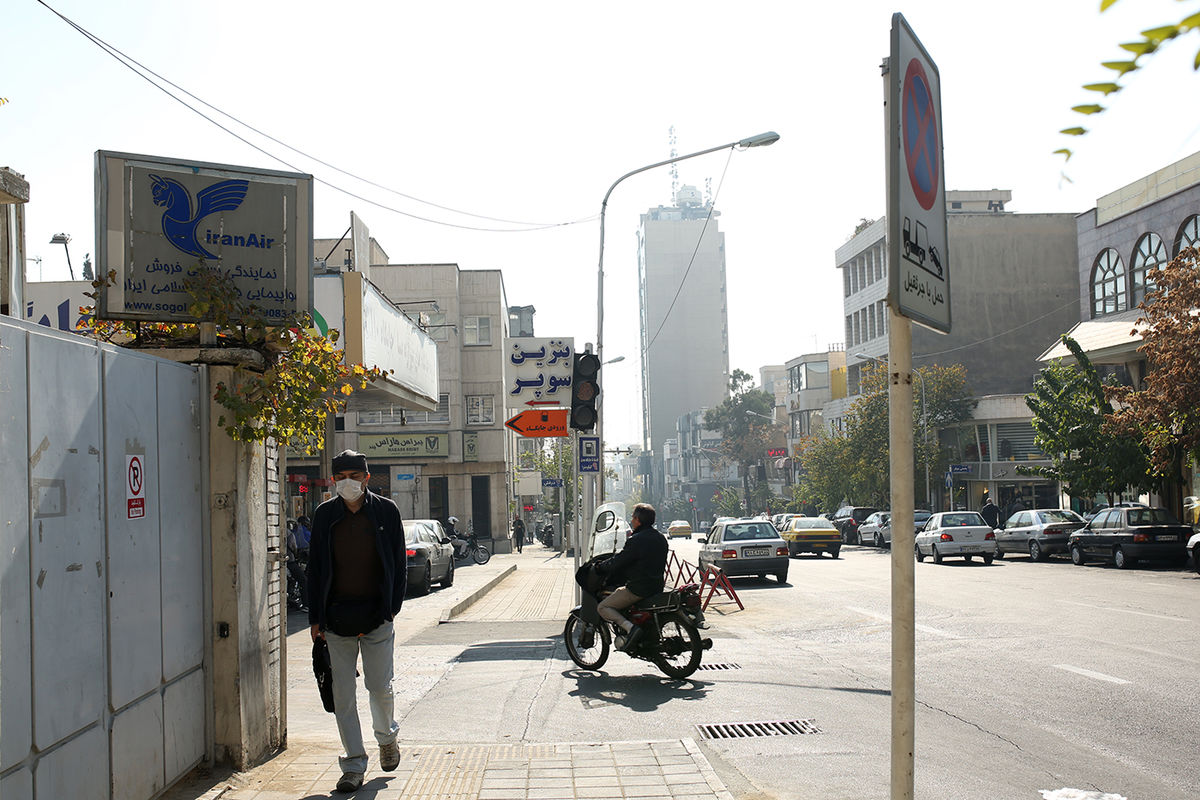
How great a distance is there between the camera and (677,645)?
10367 mm

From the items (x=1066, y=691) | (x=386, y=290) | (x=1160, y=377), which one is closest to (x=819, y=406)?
(x=386, y=290)

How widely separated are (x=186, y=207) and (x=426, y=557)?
600 inches

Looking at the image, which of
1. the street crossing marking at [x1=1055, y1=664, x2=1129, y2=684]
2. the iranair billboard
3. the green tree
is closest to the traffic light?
the street crossing marking at [x1=1055, y1=664, x2=1129, y2=684]

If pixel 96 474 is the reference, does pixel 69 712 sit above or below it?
below

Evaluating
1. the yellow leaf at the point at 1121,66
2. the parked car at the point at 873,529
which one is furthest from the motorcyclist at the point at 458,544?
the yellow leaf at the point at 1121,66

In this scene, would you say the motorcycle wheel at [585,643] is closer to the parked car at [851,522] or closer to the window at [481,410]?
the window at [481,410]

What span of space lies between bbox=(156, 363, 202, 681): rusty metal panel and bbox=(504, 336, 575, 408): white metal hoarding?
11.6 meters

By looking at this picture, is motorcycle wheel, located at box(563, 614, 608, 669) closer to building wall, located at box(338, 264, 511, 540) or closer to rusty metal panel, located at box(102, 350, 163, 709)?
rusty metal panel, located at box(102, 350, 163, 709)

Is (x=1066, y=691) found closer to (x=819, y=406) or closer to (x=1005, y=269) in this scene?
(x=1005, y=269)

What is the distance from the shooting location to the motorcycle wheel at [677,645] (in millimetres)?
10344

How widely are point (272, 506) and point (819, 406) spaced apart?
85.0m

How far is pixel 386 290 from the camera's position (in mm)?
51031

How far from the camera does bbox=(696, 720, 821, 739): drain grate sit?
309 inches

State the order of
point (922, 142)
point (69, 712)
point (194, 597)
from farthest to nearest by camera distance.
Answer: point (194, 597) < point (69, 712) < point (922, 142)
